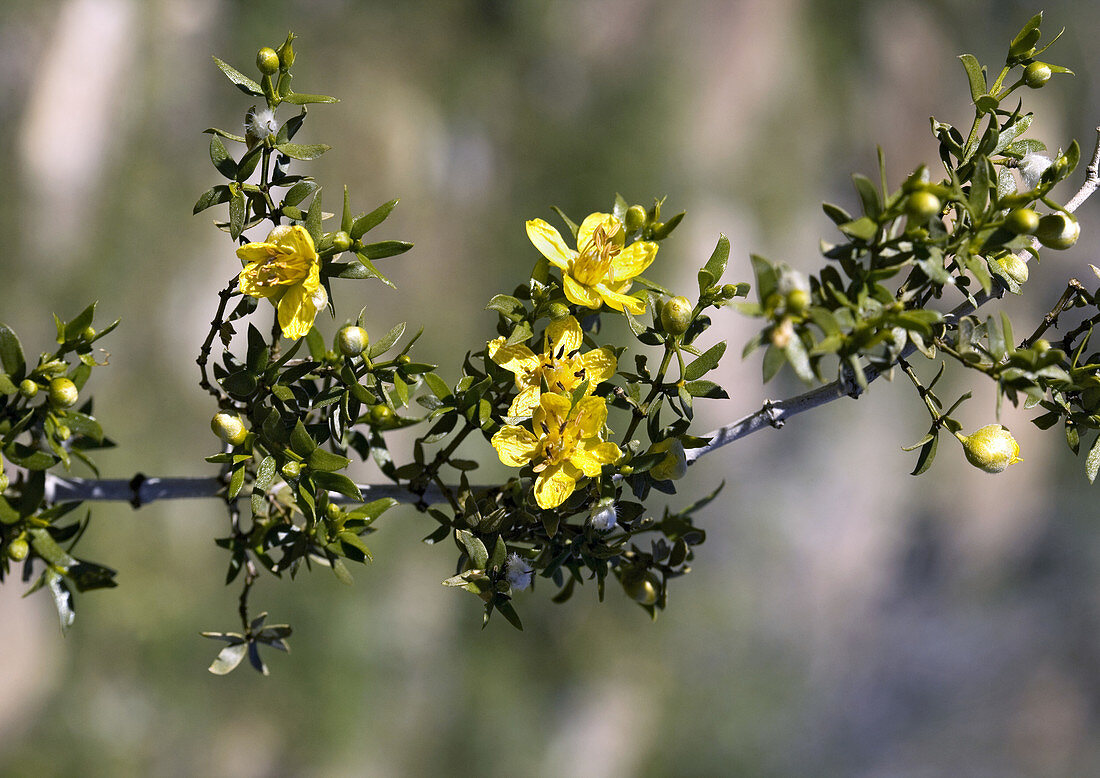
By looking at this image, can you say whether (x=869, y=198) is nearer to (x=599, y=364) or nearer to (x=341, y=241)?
(x=599, y=364)

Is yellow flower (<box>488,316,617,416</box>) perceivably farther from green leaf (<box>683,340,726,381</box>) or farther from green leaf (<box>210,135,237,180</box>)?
green leaf (<box>210,135,237,180</box>)

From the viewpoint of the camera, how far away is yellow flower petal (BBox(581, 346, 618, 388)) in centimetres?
46

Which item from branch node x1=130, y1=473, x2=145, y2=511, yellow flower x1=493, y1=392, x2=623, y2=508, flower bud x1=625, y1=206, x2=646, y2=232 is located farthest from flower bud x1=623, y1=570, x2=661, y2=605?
branch node x1=130, y1=473, x2=145, y2=511

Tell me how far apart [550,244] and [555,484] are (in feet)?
0.44

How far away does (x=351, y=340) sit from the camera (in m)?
0.46

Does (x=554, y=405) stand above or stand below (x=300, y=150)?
below

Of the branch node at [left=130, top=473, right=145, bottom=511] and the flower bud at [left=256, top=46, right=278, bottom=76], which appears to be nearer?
the flower bud at [left=256, top=46, right=278, bottom=76]

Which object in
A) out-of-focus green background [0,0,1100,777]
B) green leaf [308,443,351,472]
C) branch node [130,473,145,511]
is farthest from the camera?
out-of-focus green background [0,0,1100,777]

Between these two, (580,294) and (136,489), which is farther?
(136,489)

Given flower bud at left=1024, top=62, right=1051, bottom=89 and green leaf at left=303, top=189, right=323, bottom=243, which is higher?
flower bud at left=1024, top=62, right=1051, bottom=89

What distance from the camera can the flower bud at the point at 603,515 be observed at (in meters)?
0.46

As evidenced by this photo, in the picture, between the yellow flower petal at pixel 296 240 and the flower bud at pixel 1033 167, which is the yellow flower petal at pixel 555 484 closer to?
the yellow flower petal at pixel 296 240

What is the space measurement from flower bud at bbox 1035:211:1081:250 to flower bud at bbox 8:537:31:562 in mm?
582

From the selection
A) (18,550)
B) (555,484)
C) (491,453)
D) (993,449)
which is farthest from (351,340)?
(491,453)
